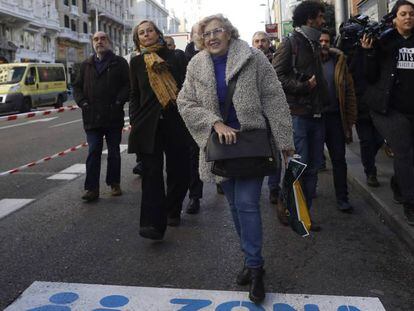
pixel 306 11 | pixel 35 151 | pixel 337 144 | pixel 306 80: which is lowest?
pixel 35 151

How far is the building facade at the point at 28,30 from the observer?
133ft

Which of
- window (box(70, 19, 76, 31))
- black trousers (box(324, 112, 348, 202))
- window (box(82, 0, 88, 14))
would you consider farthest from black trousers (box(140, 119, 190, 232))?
window (box(82, 0, 88, 14))

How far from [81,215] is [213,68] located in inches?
109

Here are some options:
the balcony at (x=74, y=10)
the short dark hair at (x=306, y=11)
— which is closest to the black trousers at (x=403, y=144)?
the short dark hair at (x=306, y=11)

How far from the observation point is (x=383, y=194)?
5.48 m

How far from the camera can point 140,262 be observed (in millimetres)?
3947

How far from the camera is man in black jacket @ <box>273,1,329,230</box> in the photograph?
4527mm

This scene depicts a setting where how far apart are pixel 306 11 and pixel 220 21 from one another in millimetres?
1552

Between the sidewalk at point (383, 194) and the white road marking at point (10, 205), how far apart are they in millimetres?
3843

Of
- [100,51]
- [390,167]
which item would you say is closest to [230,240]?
[100,51]

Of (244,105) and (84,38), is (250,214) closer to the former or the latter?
(244,105)

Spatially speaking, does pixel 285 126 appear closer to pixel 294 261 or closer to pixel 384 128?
pixel 294 261

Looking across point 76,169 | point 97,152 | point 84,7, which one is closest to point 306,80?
point 97,152

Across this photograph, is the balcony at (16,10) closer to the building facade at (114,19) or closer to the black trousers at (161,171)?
the building facade at (114,19)
